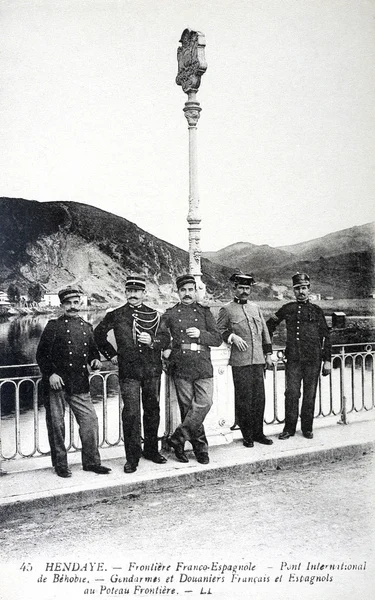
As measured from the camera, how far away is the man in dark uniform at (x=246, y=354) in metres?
5.43

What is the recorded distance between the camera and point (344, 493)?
14.9 feet

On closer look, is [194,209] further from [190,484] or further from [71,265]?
[190,484]

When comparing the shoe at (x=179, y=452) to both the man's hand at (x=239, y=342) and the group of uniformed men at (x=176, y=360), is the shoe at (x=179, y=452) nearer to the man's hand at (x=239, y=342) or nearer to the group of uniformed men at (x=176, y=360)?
the group of uniformed men at (x=176, y=360)

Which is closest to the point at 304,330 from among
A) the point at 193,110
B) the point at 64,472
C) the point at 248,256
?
the point at 248,256

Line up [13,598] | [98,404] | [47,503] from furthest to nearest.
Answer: [98,404] → [47,503] → [13,598]

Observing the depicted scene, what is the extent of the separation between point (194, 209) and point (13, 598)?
3.21 m

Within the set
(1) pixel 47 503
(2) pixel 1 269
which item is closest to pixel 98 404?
(2) pixel 1 269

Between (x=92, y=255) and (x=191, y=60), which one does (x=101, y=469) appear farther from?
Result: (x=191, y=60)

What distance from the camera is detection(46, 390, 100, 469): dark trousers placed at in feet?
15.1

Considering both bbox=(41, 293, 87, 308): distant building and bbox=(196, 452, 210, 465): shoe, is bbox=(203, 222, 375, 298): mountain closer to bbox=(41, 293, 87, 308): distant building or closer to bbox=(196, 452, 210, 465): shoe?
bbox=(41, 293, 87, 308): distant building

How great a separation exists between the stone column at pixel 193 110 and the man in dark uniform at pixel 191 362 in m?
0.28

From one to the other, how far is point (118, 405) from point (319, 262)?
2781 millimetres

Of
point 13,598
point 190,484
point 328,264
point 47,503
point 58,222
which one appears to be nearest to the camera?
point 13,598

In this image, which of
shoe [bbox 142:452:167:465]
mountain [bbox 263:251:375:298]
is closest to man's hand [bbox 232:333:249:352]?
shoe [bbox 142:452:167:465]
